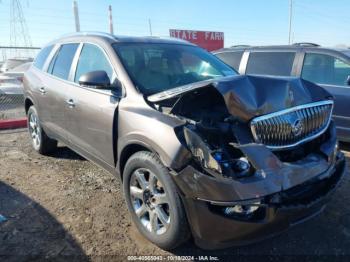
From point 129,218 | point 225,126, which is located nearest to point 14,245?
point 129,218

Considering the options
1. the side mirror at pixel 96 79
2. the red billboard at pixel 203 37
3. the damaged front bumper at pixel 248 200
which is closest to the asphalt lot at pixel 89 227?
the damaged front bumper at pixel 248 200

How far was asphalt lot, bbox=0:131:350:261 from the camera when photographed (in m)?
3.04

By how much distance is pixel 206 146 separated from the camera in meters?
2.54

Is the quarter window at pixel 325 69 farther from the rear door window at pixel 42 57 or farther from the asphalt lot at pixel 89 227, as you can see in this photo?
the rear door window at pixel 42 57

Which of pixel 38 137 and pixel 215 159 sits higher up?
pixel 215 159

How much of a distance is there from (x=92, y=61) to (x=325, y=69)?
13.5ft

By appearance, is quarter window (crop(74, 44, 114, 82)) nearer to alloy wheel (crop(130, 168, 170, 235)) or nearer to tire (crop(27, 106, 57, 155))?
alloy wheel (crop(130, 168, 170, 235))

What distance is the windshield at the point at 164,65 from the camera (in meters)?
3.57

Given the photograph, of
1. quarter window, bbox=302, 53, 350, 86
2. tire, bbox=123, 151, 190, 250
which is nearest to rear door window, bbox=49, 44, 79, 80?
tire, bbox=123, 151, 190, 250

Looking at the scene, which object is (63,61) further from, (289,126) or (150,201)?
(289,126)

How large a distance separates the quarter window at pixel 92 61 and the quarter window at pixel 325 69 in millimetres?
3896

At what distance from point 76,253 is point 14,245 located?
584mm

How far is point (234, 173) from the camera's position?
250cm

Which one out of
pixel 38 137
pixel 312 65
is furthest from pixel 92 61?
pixel 312 65
